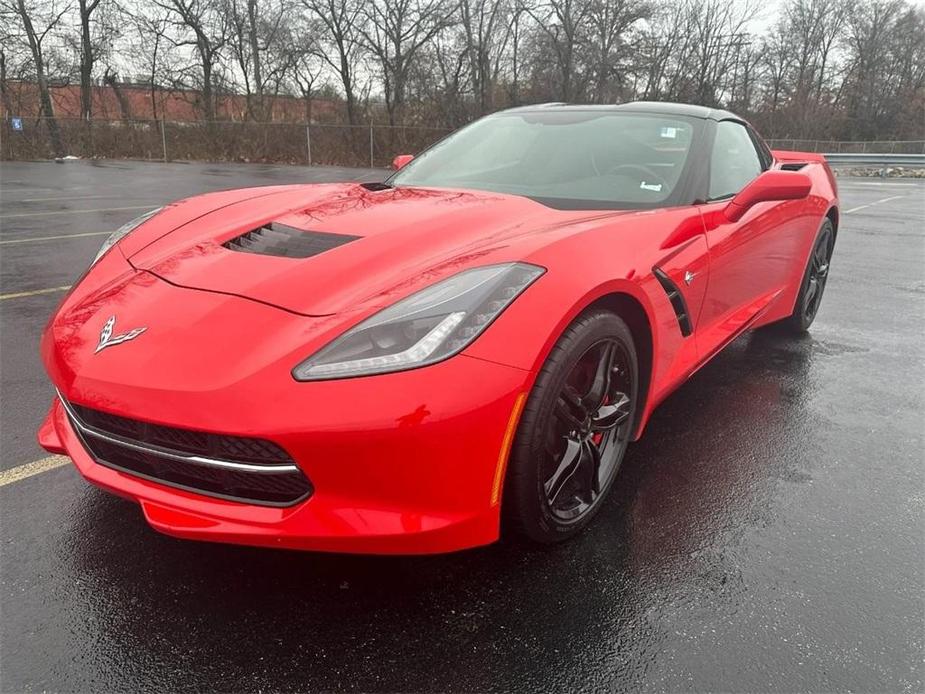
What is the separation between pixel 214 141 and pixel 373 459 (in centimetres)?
2716

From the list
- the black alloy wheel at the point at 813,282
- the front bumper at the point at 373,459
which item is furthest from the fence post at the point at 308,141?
the front bumper at the point at 373,459

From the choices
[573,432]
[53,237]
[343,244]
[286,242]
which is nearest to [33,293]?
[53,237]

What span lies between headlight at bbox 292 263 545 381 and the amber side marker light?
210mm

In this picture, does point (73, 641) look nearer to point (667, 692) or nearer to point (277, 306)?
point (277, 306)

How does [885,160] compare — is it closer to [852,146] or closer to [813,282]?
[852,146]

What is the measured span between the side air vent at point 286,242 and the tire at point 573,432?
0.85 metres

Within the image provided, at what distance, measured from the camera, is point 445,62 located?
3331 centimetres

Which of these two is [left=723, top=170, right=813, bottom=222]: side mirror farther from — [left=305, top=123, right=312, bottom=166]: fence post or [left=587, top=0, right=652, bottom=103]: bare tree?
[left=587, top=0, right=652, bottom=103]: bare tree

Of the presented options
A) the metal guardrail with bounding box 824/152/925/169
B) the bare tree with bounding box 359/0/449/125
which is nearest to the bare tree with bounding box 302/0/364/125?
the bare tree with bounding box 359/0/449/125

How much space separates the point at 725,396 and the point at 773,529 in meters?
1.22

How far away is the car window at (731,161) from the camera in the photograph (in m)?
3.02

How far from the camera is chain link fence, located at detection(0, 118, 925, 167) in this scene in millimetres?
23766

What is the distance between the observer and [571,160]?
9.75 ft

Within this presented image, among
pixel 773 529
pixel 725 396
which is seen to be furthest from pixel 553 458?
pixel 725 396
